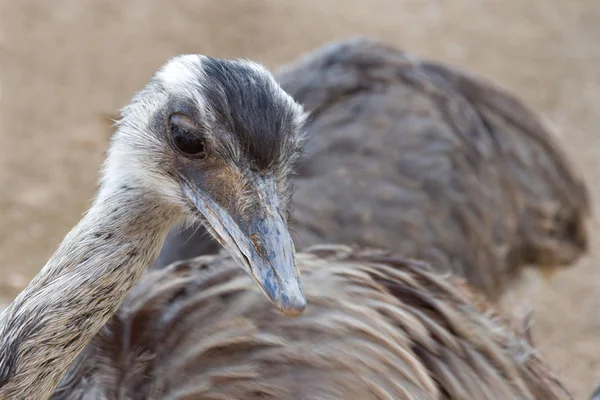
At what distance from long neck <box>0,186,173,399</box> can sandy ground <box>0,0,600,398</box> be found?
7.33 feet

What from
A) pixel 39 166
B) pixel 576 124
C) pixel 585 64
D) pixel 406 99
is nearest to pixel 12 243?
pixel 39 166

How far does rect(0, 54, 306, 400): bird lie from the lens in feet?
6.37

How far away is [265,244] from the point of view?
1881mm

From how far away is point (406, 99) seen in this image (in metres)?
3.60

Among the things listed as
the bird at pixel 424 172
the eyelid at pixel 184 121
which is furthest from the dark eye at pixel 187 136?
the bird at pixel 424 172

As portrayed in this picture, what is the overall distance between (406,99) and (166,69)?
1.65 meters

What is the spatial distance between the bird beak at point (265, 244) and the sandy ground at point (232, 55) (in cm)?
219

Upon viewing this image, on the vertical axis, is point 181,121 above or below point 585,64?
above

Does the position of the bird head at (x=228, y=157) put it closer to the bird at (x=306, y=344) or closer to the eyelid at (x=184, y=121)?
the eyelid at (x=184, y=121)

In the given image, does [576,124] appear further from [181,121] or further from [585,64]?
[181,121]

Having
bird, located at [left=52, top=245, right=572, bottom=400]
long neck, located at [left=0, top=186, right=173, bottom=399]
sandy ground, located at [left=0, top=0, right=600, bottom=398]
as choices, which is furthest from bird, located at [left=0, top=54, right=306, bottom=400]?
sandy ground, located at [left=0, top=0, right=600, bottom=398]

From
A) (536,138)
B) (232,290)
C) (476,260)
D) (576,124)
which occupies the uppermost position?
(232,290)

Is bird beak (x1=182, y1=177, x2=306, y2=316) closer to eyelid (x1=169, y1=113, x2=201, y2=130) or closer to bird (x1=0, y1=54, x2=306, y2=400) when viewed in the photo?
bird (x1=0, y1=54, x2=306, y2=400)

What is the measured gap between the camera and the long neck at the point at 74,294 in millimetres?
1972
